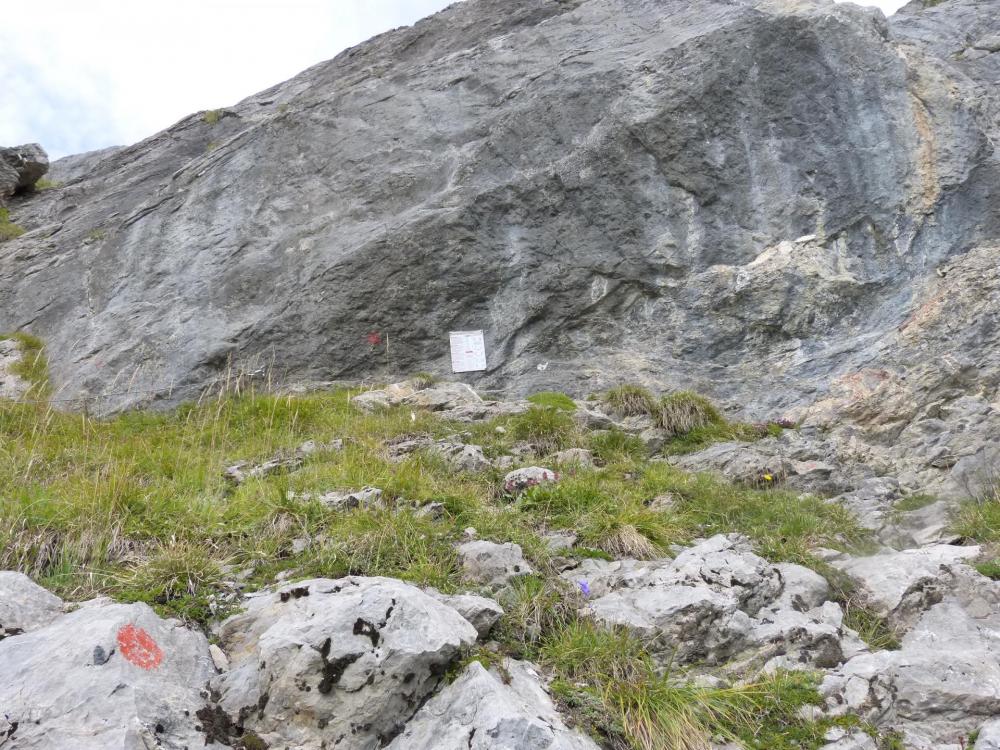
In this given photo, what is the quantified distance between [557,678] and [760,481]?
4.95m

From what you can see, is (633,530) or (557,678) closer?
(557,678)

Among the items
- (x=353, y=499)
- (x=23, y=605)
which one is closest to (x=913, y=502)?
(x=353, y=499)

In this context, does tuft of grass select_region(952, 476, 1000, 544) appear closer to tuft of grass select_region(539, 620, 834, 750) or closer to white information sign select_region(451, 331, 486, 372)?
tuft of grass select_region(539, 620, 834, 750)

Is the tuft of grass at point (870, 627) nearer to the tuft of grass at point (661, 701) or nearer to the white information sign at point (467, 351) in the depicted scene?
the tuft of grass at point (661, 701)

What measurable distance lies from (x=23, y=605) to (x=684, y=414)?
7.85 m

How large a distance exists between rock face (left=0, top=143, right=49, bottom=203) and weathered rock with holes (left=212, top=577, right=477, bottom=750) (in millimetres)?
21689

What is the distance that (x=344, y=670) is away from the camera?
358 centimetres

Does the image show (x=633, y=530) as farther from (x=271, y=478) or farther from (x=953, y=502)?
(x=953, y=502)

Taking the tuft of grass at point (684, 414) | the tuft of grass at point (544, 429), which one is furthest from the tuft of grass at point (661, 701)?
the tuft of grass at point (684, 414)

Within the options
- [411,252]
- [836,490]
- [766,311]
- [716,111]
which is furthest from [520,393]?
[716,111]

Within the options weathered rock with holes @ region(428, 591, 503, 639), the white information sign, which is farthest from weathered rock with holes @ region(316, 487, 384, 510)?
the white information sign

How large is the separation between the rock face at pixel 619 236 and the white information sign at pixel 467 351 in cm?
21

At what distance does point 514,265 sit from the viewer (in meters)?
13.2

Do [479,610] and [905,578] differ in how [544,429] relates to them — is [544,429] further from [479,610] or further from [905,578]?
[479,610]
